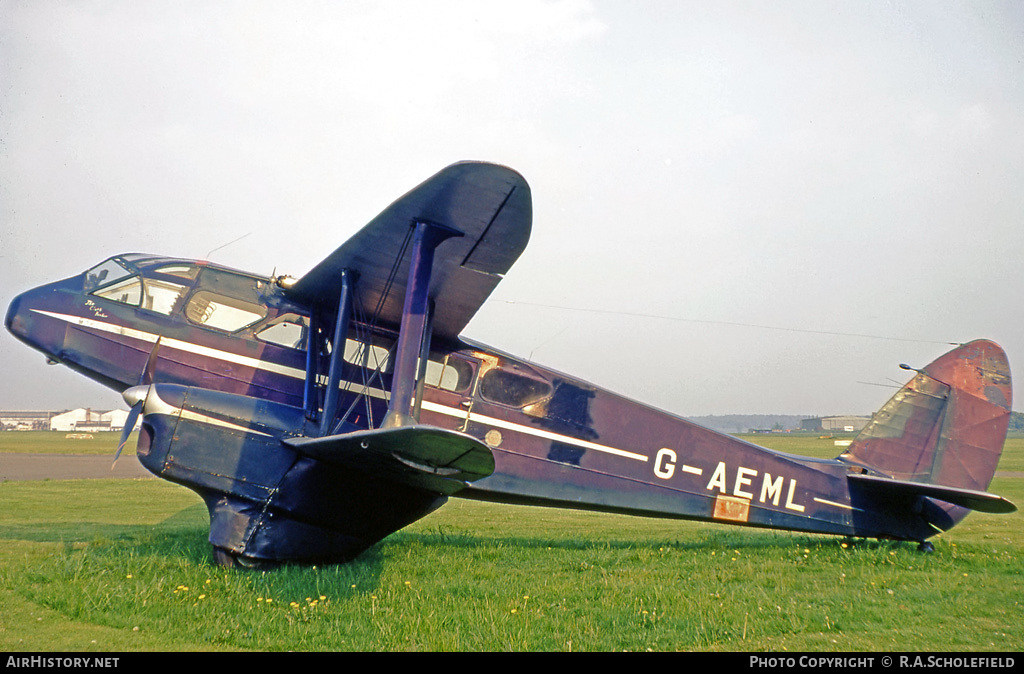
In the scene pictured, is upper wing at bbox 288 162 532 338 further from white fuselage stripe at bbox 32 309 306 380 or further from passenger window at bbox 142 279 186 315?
passenger window at bbox 142 279 186 315

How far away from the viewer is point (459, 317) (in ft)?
24.1

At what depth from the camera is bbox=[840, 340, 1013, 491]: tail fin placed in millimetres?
8891

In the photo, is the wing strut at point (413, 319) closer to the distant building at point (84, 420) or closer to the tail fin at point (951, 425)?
the tail fin at point (951, 425)

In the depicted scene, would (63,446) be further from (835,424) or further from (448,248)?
(835,424)

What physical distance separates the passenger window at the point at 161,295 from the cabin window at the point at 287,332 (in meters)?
1.01

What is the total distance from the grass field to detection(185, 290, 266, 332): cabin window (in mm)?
2465

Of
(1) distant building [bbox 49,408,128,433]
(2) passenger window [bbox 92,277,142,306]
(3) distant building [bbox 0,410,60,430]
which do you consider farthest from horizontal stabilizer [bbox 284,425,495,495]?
(3) distant building [bbox 0,410,60,430]

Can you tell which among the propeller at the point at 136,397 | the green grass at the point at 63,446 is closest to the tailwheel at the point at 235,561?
the propeller at the point at 136,397

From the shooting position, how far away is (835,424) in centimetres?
17525

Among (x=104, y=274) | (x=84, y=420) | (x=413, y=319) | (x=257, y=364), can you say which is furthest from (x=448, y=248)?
(x=84, y=420)

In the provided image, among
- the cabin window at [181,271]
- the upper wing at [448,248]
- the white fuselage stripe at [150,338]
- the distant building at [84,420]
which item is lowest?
the distant building at [84,420]

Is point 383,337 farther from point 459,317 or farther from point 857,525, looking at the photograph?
point 857,525

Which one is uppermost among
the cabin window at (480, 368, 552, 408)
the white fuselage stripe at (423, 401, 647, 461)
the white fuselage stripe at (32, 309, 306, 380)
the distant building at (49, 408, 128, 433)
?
the cabin window at (480, 368, 552, 408)

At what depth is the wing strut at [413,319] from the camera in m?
5.81
